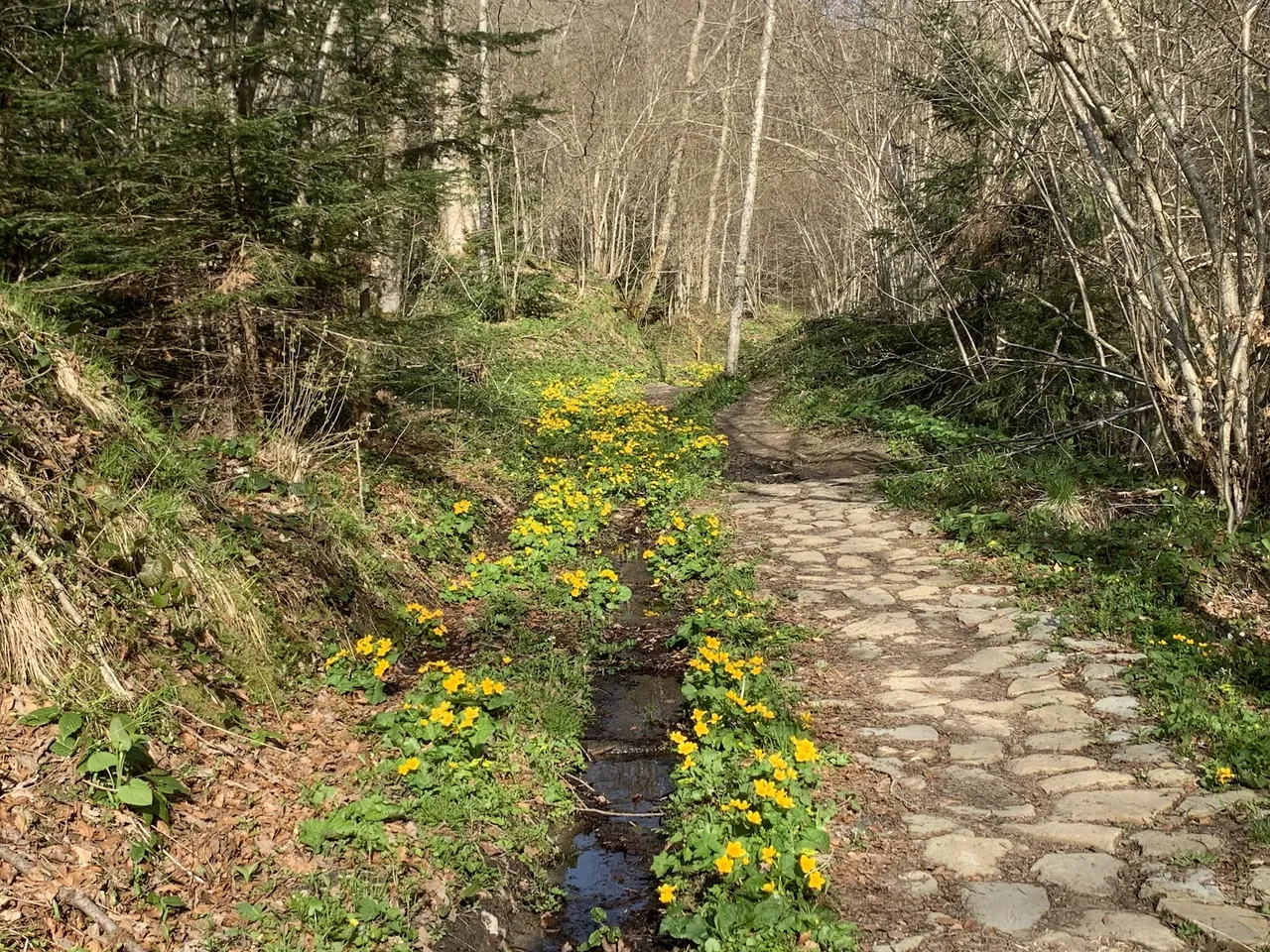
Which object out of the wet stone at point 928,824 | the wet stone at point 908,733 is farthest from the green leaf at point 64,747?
the wet stone at point 908,733

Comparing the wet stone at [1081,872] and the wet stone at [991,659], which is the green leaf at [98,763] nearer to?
the wet stone at [1081,872]

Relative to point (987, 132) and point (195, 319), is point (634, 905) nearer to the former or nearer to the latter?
point (195, 319)

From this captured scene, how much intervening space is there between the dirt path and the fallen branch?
2.44 metres

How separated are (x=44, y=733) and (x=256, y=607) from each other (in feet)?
4.17

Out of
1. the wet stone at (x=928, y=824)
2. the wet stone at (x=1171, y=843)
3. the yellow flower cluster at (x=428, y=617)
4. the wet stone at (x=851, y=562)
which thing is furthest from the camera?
the wet stone at (x=851, y=562)

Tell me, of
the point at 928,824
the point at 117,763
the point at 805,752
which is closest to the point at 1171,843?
the point at 928,824

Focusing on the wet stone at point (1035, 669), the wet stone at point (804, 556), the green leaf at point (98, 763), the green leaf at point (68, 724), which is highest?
the green leaf at point (68, 724)

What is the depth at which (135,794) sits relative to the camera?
303 cm

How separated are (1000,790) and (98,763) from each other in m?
3.70

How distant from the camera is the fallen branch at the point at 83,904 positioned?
8.56 feet

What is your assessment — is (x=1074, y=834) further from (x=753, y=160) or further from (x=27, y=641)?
(x=753, y=160)

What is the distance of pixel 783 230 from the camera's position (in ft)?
107

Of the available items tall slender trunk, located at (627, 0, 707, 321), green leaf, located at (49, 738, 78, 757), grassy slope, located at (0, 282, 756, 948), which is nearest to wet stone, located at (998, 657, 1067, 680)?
grassy slope, located at (0, 282, 756, 948)

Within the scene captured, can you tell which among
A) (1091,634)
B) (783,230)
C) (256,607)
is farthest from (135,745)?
(783,230)
